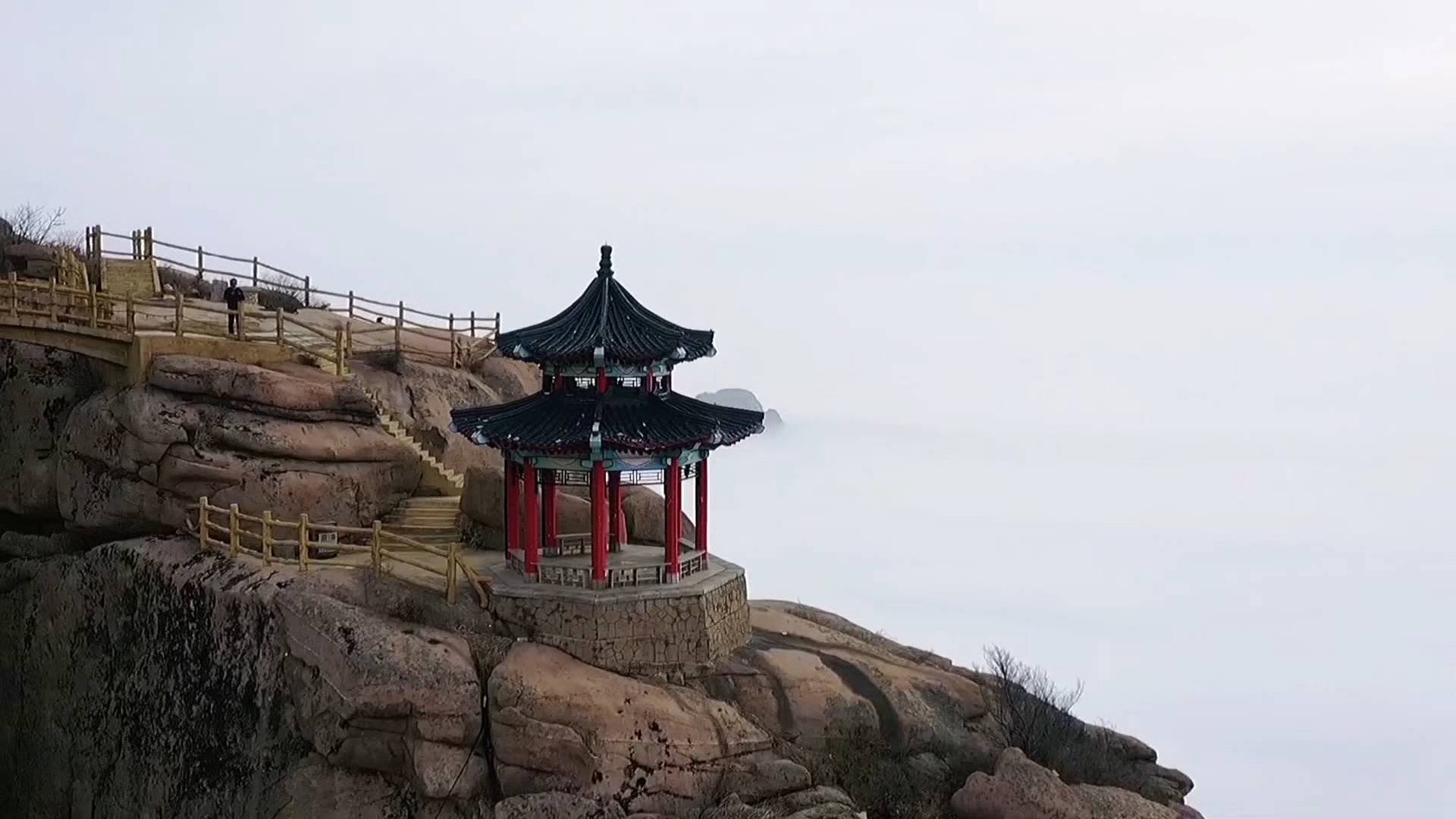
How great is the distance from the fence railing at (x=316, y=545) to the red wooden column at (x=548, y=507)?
5.01 ft

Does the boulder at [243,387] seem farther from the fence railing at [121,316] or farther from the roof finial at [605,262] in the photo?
the roof finial at [605,262]

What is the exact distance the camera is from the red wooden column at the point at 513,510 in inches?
914

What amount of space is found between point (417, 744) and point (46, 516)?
11.9 m

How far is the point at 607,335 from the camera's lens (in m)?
21.8

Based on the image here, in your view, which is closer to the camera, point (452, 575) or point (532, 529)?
point (452, 575)

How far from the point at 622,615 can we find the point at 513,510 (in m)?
3.15

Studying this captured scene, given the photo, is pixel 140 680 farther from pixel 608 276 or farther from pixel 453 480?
pixel 608 276

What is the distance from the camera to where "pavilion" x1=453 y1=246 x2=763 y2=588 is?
21.4 meters

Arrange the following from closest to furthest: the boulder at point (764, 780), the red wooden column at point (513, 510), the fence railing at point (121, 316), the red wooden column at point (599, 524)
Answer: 1. the boulder at point (764, 780)
2. the red wooden column at point (599, 524)
3. the red wooden column at point (513, 510)
4. the fence railing at point (121, 316)

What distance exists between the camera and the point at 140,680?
938 inches

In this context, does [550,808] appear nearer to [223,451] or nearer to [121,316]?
[223,451]

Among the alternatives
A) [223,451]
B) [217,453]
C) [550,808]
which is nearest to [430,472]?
[223,451]

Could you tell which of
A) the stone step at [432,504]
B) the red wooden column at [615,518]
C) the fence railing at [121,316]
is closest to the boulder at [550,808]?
the red wooden column at [615,518]

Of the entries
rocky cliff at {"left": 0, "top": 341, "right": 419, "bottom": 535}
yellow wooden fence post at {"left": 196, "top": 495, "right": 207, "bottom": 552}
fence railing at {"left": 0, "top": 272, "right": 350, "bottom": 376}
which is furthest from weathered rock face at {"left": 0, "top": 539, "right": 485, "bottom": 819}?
fence railing at {"left": 0, "top": 272, "right": 350, "bottom": 376}
